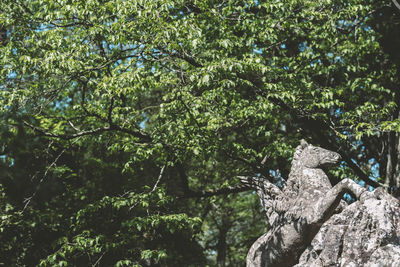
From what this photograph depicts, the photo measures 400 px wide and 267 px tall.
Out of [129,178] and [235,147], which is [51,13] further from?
[129,178]

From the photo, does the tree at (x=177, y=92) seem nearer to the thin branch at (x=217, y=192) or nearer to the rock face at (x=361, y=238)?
the thin branch at (x=217, y=192)

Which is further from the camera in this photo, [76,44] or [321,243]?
[76,44]

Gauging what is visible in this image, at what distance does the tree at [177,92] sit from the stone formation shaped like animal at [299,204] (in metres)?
2.20

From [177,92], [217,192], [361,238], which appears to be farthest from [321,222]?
[217,192]

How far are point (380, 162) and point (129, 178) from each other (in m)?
7.94

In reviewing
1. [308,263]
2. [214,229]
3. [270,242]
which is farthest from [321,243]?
[214,229]

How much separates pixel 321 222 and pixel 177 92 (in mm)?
4235

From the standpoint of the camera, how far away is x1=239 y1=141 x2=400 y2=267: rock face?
534 centimetres

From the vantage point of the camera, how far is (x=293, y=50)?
12.3 meters

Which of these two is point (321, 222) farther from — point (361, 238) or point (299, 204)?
point (361, 238)

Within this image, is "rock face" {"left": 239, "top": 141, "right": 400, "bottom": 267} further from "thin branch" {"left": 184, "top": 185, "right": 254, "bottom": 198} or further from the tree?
"thin branch" {"left": 184, "top": 185, "right": 254, "bottom": 198}

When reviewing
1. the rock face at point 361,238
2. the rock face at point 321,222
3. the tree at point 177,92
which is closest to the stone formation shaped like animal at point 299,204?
the rock face at point 321,222

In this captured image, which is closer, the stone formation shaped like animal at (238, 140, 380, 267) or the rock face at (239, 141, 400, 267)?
the rock face at (239, 141, 400, 267)

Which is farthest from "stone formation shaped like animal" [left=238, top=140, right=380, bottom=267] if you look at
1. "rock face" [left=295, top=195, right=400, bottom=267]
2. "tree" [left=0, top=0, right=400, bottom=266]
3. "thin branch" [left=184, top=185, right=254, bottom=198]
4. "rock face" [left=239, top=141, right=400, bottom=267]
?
"thin branch" [left=184, top=185, right=254, bottom=198]
